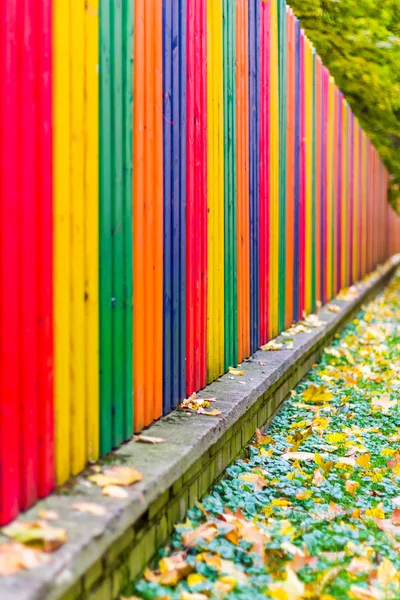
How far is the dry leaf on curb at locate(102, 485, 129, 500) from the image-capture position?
2.25 meters

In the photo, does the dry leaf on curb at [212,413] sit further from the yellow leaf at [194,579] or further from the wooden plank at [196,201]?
the yellow leaf at [194,579]

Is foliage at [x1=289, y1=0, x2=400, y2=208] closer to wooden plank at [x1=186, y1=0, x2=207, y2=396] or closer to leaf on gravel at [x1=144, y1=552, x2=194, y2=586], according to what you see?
wooden plank at [x1=186, y1=0, x2=207, y2=396]

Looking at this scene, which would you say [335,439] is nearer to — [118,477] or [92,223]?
[118,477]

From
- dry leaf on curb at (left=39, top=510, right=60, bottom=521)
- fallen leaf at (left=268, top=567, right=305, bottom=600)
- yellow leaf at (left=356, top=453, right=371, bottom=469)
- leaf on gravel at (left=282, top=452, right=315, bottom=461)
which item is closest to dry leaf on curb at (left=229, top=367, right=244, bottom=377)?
leaf on gravel at (left=282, top=452, right=315, bottom=461)

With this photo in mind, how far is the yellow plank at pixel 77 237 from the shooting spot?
2.38m

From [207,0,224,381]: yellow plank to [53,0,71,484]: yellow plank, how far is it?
64.0 inches

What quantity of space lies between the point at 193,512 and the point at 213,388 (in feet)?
3.26

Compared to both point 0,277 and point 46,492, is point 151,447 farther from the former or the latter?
point 0,277

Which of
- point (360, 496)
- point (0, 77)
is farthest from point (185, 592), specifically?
point (0, 77)

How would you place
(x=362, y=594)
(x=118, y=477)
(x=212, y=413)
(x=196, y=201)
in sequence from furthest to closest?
(x=196, y=201)
(x=212, y=413)
(x=362, y=594)
(x=118, y=477)

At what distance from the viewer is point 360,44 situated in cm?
739

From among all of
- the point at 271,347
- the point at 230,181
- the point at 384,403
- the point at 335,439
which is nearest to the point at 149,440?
the point at 335,439

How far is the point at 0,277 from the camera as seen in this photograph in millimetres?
1983

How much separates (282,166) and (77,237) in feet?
12.3
